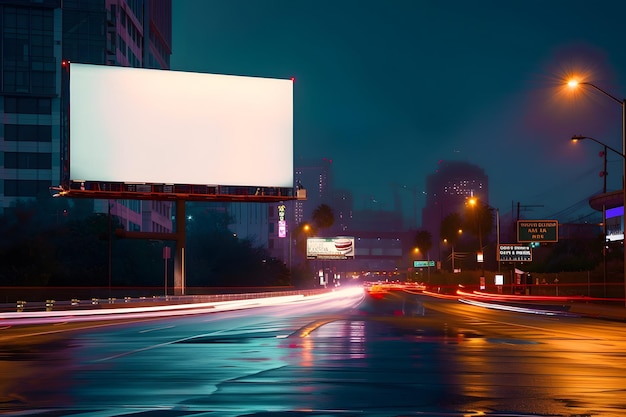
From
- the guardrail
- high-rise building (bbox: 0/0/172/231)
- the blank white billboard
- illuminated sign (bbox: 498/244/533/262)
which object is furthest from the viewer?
high-rise building (bbox: 0/0/172/231)

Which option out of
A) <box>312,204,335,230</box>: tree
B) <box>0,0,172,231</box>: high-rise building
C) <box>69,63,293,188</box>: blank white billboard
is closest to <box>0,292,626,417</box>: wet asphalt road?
<box>69,63,293,188</box>: blank white billboard

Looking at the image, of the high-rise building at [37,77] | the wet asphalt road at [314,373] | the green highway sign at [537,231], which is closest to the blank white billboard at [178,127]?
the green highway sign at [537,231]

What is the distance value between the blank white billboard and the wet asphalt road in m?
32.8

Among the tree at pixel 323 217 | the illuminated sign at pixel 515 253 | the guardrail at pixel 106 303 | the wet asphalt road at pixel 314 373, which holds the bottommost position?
the guardrail at pixel 106 303

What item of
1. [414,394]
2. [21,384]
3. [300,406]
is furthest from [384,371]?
[21,384]

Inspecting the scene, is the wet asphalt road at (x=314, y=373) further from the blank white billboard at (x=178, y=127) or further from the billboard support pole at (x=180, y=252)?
the billboard support pole at (x=180, y=252)

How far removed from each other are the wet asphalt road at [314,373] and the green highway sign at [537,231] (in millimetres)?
60690

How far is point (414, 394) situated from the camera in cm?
1415

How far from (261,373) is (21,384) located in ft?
13.6

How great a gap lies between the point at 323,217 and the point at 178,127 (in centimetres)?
9915

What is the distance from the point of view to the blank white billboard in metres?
62.7

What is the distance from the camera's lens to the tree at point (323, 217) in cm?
16362

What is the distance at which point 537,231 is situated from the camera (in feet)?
300

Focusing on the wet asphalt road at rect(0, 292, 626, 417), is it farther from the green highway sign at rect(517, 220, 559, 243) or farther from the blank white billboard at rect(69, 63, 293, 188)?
the green highway sign at rect(517, 220, 559, 243)
